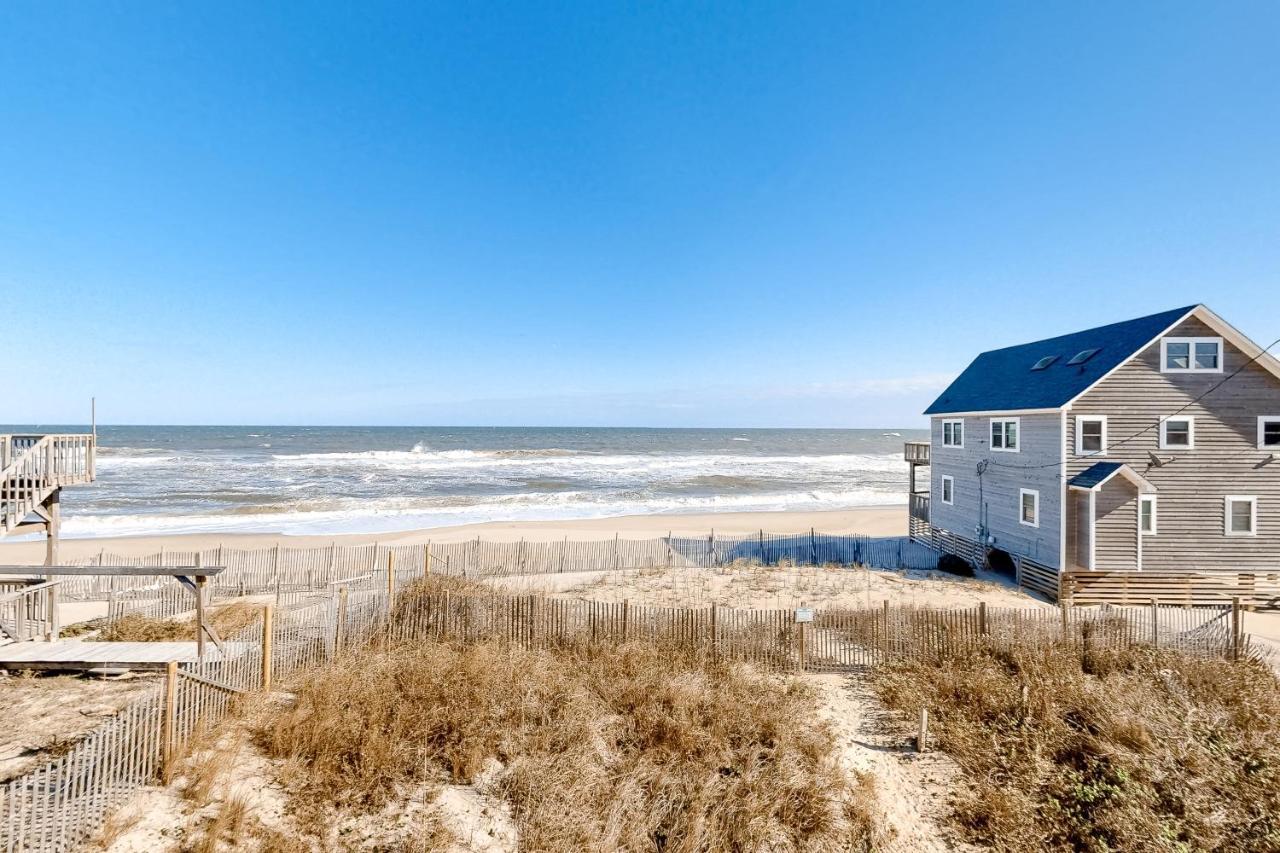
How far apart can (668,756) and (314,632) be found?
774cm

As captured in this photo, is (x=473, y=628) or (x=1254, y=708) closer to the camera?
(x=1254, y=708)

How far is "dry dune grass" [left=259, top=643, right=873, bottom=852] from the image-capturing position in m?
6.85

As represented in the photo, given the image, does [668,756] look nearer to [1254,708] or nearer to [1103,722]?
[1103,722]

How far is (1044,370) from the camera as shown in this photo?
22000mm

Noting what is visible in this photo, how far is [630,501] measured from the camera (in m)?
42.9

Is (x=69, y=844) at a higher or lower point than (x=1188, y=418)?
lower

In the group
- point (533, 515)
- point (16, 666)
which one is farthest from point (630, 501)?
point (16, 666)

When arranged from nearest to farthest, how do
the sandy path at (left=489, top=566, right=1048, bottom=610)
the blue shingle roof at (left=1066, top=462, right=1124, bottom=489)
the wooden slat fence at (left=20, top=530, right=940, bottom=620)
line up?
the sandy path at (left=489, top=566, right=1048, bottom=610) < the wooden slat fence at (left=20, top=530, right=940, bottom=620) < the blue shingle roof at (left=1066, top=462, right=1124, bottom=489)

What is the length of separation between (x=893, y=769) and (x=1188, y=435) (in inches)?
705

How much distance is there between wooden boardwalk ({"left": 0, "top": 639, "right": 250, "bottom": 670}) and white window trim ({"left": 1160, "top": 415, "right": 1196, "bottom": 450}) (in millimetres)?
25888

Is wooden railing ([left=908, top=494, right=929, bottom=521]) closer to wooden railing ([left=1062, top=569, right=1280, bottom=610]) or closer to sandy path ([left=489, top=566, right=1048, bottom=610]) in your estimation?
sandy path ([left=489, top=566, right=1048, bottom=610])

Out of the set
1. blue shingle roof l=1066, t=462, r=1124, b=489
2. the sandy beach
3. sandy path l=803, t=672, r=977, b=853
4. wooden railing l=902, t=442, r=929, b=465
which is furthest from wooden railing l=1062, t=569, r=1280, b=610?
the sandy beach

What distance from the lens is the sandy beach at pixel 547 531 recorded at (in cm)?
2516

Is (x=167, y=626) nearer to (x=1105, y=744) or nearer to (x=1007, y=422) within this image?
(x=1105, y=744)
